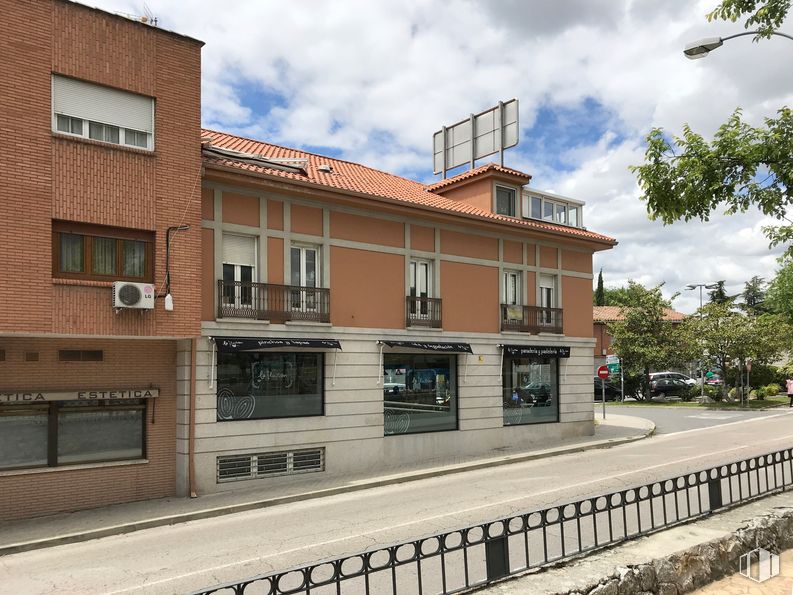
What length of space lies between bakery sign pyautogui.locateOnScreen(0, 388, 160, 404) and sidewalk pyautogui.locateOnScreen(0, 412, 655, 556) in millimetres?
2118

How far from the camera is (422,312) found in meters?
17.7

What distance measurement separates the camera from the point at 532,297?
67.6 feet

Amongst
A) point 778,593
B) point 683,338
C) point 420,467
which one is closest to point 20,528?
point 420,467

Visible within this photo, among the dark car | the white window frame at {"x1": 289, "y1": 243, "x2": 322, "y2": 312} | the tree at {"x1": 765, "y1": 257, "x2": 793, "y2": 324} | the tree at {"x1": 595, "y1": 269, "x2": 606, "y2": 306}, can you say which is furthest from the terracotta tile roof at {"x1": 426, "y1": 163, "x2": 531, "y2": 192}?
the tree at {"x1": 595, "y1": 269, "x2": 606, "y2": 306}

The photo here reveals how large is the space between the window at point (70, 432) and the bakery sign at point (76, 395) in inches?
9.8

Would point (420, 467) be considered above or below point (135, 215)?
below

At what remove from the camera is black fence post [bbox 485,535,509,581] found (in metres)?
5.29

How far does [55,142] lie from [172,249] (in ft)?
9.18

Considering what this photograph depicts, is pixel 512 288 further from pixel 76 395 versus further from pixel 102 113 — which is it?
pixel 76 395

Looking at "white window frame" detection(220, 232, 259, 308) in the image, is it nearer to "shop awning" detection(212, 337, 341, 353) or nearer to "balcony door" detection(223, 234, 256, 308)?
"balcony door" detection(223, 234, 256, 308)

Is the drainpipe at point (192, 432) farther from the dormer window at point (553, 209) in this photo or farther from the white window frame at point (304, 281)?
the dormer window at point (553, 209)

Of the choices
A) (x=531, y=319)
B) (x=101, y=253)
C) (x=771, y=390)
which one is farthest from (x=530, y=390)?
(x=771, y=390)

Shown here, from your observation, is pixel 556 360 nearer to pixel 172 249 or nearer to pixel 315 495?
pixel 315 495

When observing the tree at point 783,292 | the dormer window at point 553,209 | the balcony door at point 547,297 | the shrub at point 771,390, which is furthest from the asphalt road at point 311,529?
the tree at point 783,292
